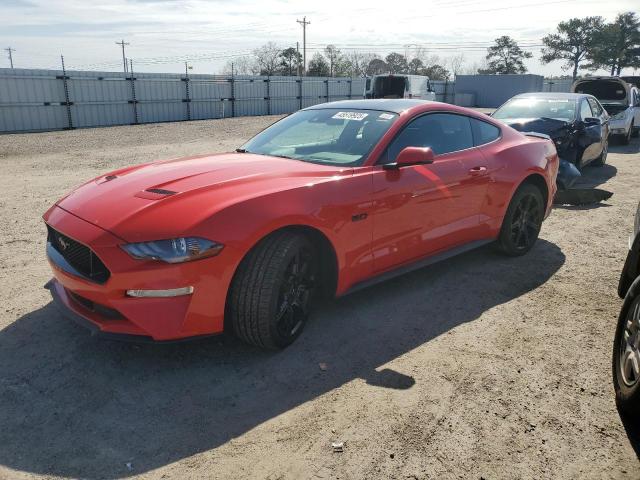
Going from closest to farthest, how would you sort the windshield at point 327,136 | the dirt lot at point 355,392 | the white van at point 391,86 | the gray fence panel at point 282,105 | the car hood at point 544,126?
the dirt lot at point 355,392 < the windshield at point 327,136 < the car hood at point 544,126 < the white van at point 391,86 < the gray fence panel at point 282,105

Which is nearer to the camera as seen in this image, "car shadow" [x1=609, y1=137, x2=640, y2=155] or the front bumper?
the front bumper

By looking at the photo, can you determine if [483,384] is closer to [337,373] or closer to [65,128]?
[337,373]

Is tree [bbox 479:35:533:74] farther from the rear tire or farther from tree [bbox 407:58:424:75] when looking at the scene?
the rear tire

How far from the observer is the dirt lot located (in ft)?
8.30

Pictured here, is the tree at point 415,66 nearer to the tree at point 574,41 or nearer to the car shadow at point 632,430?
the tree at point 574,41

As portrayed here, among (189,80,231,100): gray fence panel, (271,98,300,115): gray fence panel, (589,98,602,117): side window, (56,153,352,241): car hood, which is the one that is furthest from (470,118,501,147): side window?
(271,98,300,115): gray fence panel

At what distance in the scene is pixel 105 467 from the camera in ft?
8.09

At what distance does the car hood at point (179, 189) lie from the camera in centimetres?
305

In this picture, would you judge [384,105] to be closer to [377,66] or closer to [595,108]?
[595,108]

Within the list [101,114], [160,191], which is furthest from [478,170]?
[101,114]

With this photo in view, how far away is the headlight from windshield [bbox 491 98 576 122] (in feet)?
27.6

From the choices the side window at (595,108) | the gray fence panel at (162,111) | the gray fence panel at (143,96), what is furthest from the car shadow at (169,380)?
the gray fence panel at (162,111)

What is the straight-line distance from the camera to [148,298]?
295cm

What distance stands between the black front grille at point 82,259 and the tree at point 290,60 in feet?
180
